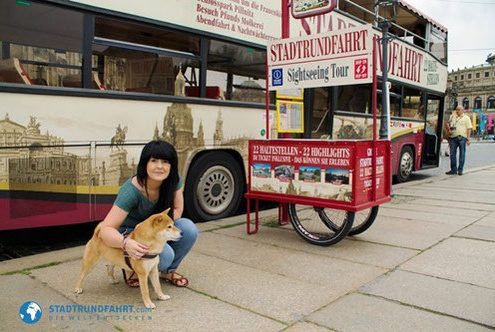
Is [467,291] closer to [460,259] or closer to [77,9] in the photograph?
[460,259]

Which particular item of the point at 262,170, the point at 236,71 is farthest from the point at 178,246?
the point at 236,71

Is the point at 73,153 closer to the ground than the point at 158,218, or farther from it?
farther from it

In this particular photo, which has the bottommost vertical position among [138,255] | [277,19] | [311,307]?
[311,307]

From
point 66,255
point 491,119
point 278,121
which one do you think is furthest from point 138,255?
point 491,119

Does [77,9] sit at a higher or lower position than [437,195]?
higher

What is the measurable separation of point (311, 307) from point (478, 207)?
544 cm

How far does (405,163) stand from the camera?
11172mm

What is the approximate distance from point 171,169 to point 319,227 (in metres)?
3.02

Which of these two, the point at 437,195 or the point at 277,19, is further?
the point at 437,195

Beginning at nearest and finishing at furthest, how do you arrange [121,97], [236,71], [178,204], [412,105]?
[178,204] → [121,97] → [236,71] → [412,105]

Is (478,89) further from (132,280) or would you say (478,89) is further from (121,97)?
(132,280)

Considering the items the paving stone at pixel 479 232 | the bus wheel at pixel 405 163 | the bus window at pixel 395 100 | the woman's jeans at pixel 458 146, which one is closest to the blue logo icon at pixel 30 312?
the paving stone at pixel 479 232

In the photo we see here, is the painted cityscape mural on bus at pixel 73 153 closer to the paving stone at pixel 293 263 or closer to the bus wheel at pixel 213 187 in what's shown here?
the bus wheel at pixel 213 187

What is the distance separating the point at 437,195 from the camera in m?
8.89
